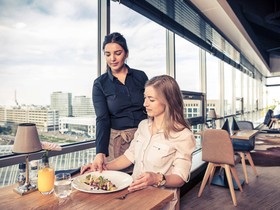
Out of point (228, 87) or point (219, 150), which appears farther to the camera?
point (228, 87)

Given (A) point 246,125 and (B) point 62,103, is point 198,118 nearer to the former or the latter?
(A) point 246,125

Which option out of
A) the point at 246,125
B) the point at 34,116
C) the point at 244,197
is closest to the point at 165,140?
the point at 34,116

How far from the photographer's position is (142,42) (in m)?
2.71

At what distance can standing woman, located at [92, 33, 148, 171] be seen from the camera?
4.86ft

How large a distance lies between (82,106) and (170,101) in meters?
A: 1.02

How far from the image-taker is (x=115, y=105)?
1498 millimetres

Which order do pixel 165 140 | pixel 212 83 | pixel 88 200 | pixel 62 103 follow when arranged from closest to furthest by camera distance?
pixel 88 200 → pixel 165 140 → pixel 62 103 → pixel 212 83

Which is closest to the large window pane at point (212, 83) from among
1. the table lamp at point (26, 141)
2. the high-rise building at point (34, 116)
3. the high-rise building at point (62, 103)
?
the high-rise building at point (62, 103)

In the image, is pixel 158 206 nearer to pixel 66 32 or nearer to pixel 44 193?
pixel 44 193

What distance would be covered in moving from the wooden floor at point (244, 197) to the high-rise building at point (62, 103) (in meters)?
1.68

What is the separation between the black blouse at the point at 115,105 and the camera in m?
1.49

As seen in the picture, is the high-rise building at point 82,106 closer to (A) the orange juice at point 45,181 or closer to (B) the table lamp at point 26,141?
(B) the table lamp at point 26,141

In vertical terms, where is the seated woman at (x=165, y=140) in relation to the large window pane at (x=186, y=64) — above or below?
below

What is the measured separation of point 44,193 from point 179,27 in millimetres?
2736
